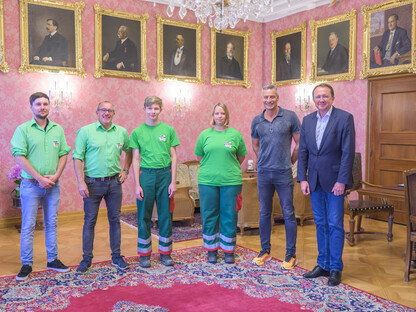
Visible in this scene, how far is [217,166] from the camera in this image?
4227 millimetres

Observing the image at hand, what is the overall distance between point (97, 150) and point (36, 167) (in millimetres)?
556

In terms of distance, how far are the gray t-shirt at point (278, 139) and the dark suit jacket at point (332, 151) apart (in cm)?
30

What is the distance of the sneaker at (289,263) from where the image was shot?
13.9 feet

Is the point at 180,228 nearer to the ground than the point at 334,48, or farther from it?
nearer to the ground

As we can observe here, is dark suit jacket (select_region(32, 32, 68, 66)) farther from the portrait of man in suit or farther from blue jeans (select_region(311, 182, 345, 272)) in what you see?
blue jeans (select_region(311, 182, 345, 272))

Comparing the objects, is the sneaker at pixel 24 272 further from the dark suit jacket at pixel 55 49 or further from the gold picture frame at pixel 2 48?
the dark suit jacket at pixel 55 49

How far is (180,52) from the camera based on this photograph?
7.76 meters

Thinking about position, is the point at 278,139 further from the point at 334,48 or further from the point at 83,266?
the point at 334,48

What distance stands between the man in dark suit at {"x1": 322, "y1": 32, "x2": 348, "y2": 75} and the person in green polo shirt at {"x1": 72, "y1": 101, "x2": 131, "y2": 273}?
4.52m

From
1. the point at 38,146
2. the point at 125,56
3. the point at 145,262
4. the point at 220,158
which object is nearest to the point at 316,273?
the point at 220,158

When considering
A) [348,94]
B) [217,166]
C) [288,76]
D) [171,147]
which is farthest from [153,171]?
[288,76]

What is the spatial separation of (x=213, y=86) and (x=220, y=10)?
2.96 metres

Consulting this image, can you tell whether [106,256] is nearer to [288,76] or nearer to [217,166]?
[217,166]

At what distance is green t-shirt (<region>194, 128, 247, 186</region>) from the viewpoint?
4223 millimetres
